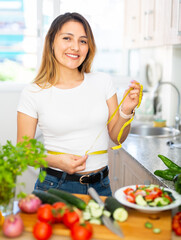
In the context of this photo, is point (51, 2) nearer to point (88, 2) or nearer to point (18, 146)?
point (88, 2)

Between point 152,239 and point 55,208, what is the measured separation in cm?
32

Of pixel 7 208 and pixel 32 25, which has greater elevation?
pixel 32 25

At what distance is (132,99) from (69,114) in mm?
306

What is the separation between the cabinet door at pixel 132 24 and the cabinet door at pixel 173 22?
2.50 feet

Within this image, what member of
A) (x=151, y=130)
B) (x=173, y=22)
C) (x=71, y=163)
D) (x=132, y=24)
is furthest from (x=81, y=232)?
(x=132, y=24)

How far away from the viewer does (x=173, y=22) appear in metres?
2.53

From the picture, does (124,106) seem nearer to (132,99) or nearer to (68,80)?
(132,99)

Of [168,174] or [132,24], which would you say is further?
[132,24]

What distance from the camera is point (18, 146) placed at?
3.92 ft

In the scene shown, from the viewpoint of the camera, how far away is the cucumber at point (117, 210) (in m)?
1.17

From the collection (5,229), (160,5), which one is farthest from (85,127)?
(160,5)

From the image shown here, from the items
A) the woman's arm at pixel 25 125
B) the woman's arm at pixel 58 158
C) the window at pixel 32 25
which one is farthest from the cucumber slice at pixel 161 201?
the window at pixel 32 25

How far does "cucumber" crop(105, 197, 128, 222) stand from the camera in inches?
46.0

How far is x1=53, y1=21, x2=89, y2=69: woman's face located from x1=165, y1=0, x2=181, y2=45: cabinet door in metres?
0.95
